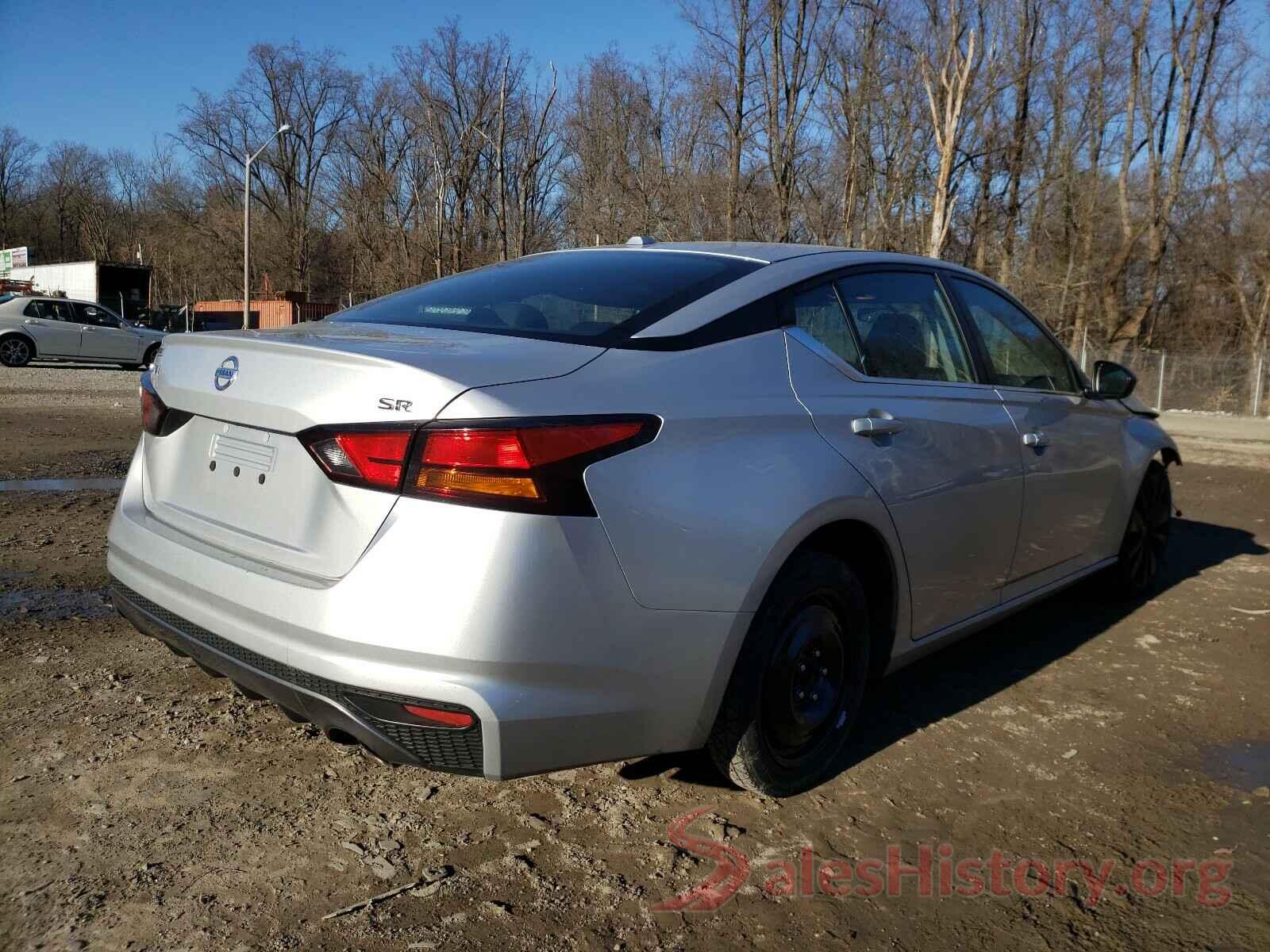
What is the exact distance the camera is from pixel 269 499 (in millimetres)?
2482

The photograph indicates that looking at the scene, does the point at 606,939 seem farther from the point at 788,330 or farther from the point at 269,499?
the point at 788,330

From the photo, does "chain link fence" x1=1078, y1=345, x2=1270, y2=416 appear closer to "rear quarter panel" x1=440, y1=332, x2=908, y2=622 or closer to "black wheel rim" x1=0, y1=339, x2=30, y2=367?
"rear quarter panel" x1=440, y1=332, x2=908, y2=622

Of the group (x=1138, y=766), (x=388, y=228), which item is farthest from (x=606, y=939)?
(x=388, y=228)

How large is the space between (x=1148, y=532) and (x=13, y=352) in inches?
974

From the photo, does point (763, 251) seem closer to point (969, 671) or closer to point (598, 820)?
point (598, 820)

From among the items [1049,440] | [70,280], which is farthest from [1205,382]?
[70,280]

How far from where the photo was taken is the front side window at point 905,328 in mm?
3383

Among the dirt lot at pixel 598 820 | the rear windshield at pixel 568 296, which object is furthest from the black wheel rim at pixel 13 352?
the rear windshield at pixel 568 296

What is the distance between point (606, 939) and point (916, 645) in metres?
1.59

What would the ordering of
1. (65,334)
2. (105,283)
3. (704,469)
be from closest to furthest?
1. (704,469)
2. (65,334)
3. (105,283)

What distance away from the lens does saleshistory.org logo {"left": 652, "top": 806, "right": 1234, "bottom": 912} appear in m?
2.59

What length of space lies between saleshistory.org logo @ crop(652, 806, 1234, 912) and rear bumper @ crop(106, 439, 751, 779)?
1.36ft

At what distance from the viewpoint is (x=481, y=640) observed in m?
2.20

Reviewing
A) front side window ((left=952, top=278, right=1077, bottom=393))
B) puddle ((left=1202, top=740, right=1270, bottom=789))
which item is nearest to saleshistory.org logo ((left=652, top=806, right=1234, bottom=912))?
puddle ((left=1202, top=740, right=1270, bottom=789))
